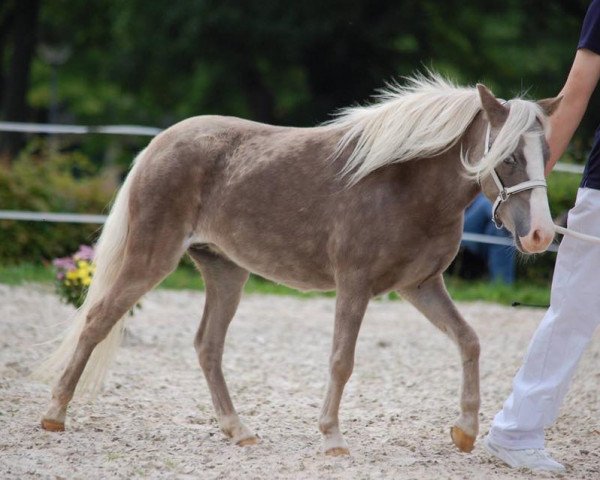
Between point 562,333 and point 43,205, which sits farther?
point 43,205

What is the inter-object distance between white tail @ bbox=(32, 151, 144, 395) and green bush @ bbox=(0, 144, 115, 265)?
6219 millimetres

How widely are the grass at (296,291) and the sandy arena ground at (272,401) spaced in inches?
19.0

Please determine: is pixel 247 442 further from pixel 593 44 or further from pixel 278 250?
pixel 593 44

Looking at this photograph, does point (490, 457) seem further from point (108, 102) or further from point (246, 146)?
point (108, 102)

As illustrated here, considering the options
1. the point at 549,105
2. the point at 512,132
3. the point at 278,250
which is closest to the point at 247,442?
the point at 278,250

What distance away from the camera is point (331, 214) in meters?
4.86

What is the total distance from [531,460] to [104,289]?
7.84 ft

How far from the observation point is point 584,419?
5.96 metres

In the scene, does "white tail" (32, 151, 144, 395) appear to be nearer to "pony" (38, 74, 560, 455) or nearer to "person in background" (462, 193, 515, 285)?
"pony" (38, 74, 560, 455)

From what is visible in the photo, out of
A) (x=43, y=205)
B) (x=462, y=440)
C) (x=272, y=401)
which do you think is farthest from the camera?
(x=43, y=205)

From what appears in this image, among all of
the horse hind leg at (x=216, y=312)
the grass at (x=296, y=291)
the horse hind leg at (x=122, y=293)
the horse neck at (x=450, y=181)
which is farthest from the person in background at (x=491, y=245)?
the horse neck at (x=450, y=181)

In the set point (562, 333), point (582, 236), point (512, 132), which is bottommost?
point (562, 333)

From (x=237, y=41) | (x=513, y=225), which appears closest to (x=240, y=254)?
(x=513, y=225)

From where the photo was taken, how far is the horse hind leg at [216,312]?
5.45m
